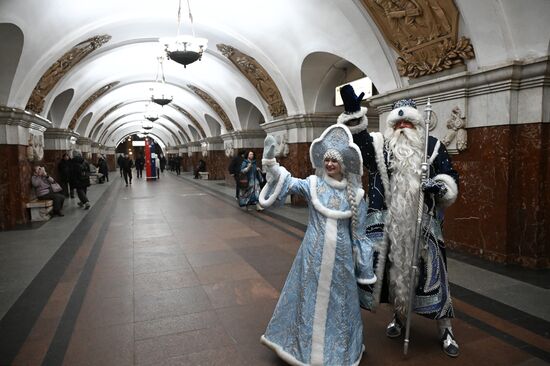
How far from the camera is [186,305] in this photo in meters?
3.51

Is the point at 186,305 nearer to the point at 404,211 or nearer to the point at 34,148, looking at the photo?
the point at 404,211

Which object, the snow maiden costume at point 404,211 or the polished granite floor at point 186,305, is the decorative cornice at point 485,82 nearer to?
the polished granite floor at point 186,305

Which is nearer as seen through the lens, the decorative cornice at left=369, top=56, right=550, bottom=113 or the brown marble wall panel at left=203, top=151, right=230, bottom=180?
the decorative cornice at left=369, top=56, right=550, bottom=113

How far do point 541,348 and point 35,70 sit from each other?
940 centimetres

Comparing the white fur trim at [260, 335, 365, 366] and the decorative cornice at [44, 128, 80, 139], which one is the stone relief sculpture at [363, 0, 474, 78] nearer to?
the white fur trim at [260, 335, 365, 366]

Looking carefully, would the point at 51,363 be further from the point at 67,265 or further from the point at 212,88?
the point at 212,88

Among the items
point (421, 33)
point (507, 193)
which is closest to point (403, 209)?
point (507, 193)

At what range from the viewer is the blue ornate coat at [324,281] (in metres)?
2.28

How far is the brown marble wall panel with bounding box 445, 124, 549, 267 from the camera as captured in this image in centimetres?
434

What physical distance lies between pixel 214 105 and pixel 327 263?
1496 cm

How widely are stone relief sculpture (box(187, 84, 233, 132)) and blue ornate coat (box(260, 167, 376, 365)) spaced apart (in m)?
14.3

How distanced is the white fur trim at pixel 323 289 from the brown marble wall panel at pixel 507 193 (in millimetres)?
3240

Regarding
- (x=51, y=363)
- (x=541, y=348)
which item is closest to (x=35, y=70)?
(x=51, y=363)

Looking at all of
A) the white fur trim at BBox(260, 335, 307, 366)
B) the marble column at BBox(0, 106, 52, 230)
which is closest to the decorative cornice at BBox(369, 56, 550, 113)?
the white fur trim at BBox(260, 335, 307, 366)
